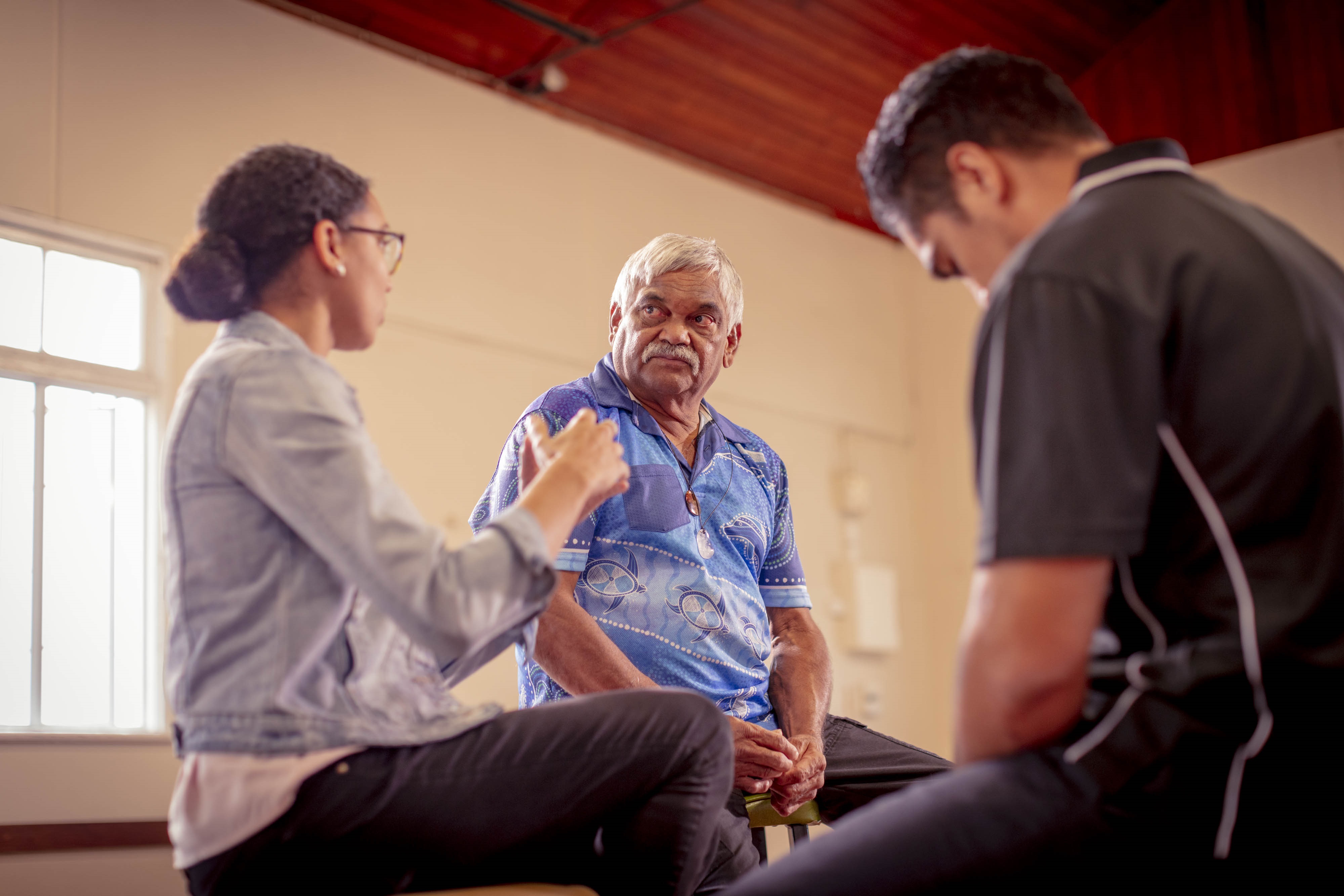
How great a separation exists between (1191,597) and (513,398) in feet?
14.4

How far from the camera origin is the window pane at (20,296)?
3.87 meters

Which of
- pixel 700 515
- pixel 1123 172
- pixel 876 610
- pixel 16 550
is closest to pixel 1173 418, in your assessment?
pixel 1123 172

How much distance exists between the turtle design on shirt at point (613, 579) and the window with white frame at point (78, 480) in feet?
8.05

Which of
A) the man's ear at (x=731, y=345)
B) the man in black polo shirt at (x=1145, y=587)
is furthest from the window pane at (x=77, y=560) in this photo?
the man in black polo shirt at (x=1145, y=587)

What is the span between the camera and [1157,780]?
0.96m

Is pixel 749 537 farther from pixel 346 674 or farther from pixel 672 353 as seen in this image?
pixel 346 674

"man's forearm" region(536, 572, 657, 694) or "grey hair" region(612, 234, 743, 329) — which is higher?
"grey hair" region(612, 234, 743, 329)

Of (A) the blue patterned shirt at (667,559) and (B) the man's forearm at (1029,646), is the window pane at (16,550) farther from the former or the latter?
(B) the man's forearm at (1029,646)

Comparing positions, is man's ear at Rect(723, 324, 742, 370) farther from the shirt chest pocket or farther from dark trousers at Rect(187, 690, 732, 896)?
dark trousers at Rect(187, 690, 732, 896)

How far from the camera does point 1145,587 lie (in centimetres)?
101

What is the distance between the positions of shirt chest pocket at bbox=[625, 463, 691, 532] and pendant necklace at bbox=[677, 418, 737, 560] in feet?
0.06

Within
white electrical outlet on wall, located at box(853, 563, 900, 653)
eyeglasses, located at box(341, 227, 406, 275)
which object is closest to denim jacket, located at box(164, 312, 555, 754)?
eyeglasses, located at box(341, 227, 406, 275)

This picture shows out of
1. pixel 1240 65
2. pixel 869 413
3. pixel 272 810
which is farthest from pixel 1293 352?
pixel 869 413

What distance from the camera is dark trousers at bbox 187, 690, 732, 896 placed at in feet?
4.00
